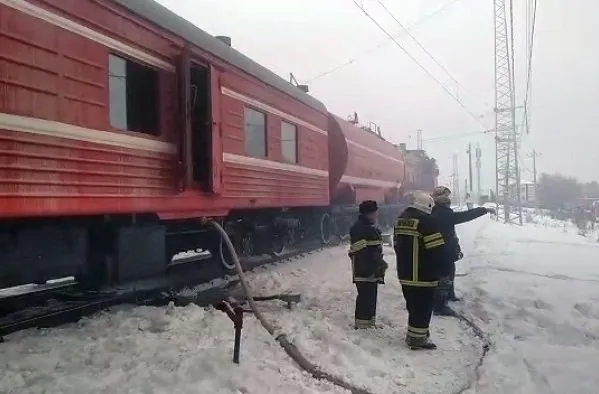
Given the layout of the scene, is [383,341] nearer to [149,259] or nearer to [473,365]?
[473,365]

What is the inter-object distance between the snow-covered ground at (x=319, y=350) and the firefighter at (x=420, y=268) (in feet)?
0.86

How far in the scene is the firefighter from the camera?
502cm

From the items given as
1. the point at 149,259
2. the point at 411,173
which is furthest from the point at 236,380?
the point at 411,173

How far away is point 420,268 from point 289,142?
16.7 ft

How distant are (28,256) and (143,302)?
1640 millimetres

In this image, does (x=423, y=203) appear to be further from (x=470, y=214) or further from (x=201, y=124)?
(x=201, y=124)

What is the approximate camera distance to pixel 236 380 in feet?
12.3

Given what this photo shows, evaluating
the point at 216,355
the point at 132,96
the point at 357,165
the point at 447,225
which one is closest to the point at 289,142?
the point at 447,225

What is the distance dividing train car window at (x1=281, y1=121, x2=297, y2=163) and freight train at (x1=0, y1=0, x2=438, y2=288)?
2.5 inches

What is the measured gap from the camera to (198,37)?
6684 millimetres

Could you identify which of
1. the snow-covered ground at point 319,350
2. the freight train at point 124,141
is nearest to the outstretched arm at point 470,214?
the snow-covered ground at point 319,350

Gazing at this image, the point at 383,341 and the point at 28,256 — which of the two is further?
the point at 383,341

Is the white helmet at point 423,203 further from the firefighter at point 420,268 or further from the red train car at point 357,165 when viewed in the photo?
the red train car at point 357,165

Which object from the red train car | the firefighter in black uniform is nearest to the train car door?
the firefighter in black uniform
